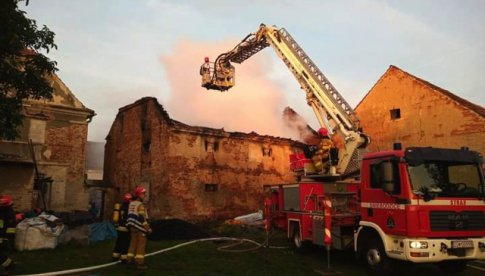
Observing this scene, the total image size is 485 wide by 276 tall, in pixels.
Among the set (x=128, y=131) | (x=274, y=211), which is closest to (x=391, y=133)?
(x=274, y=211)

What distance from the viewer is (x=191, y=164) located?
21.2 metres

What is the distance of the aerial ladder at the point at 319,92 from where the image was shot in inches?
543

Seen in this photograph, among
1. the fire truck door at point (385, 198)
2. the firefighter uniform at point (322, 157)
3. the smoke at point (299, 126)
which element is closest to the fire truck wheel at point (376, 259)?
the fire truck door at point (385, 198)

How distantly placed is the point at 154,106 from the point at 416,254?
17.1 m

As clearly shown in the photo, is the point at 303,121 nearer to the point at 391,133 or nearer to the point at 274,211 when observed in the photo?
the point at 391,133

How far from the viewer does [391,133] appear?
908 inches

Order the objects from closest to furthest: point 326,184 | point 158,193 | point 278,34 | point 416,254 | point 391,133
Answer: point 416,254, point 326,184, point 278,34, point 158,193, point 391,133

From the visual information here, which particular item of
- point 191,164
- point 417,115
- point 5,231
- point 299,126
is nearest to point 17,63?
point 5,231

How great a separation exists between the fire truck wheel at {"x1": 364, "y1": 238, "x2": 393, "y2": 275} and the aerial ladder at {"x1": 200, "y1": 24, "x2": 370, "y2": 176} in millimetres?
4651

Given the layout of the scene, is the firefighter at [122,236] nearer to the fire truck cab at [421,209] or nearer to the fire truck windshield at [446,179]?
the fire truck cab at [421,209]

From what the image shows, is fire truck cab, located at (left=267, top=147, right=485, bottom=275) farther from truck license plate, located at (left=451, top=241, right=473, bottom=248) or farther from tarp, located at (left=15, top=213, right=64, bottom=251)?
tarp, located at (left=15, top=213, right=64, bottom=251)

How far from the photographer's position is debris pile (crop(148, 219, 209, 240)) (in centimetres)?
1447

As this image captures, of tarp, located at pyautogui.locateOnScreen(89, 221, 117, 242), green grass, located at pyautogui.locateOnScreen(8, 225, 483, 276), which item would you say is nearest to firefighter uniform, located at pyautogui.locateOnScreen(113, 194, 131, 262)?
green grass, located at pyautogui.locateOnScreen(8, 225, 483, 276)

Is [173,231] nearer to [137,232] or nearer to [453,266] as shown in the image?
[137,232]
